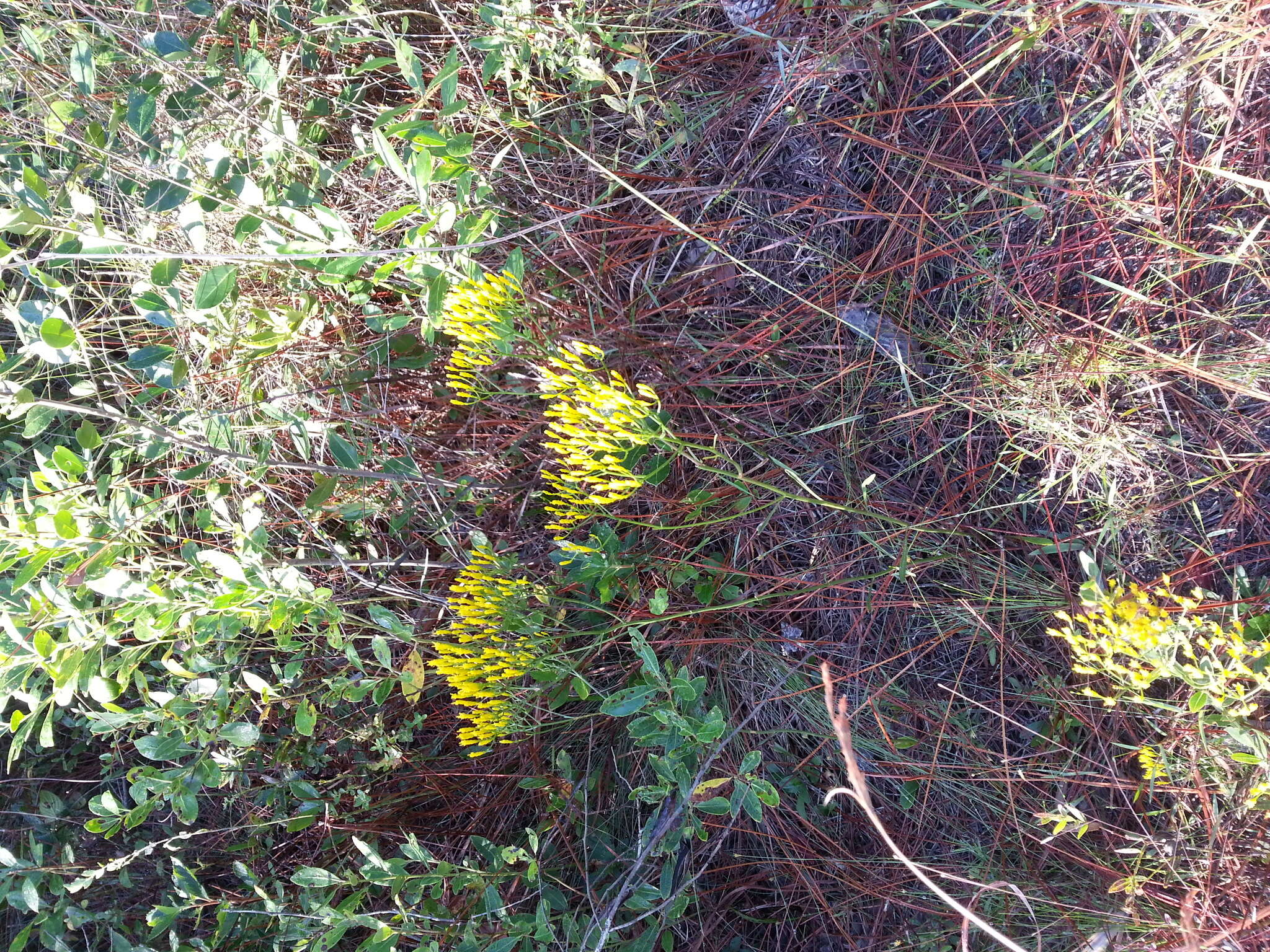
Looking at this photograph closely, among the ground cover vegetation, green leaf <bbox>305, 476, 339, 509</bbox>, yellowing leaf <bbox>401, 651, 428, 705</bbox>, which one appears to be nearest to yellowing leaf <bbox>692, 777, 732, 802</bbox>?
the ground cover vegetation

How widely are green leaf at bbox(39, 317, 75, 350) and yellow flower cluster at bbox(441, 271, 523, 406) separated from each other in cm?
81

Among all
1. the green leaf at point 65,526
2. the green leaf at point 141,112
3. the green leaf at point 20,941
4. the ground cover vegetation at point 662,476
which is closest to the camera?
the green leaf at point 65,526

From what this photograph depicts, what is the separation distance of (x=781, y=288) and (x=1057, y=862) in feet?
5.81

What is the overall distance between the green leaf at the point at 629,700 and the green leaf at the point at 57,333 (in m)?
1.48

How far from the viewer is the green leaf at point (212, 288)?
181 cm

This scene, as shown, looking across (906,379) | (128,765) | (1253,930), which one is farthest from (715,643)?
(128,765)

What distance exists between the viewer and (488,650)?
1.98 metres

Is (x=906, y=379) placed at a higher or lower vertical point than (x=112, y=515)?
higher

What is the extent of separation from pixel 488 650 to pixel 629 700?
370mm

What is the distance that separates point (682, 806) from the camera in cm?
212

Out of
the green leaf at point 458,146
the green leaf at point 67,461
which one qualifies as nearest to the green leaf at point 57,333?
the green leaf at point 67,461

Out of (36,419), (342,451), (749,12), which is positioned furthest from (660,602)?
(749,12)

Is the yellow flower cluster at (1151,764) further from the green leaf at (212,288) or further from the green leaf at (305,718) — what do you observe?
the green leaf at (212,288)

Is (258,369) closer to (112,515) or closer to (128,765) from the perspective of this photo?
(112,515)
